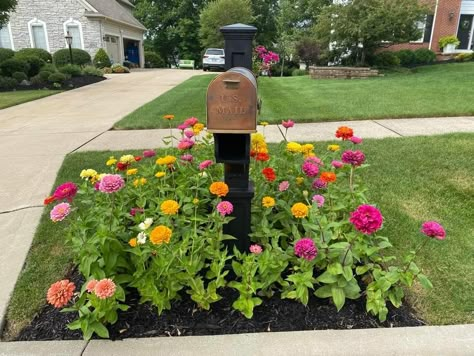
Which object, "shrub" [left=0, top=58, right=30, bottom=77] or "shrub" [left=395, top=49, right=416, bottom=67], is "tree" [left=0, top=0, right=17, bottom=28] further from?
"shrub" [left=395, top=49, right=416, bottom=67]

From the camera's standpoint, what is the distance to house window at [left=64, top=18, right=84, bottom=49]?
2505cm

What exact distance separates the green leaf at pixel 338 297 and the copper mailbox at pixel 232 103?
999 millimetres

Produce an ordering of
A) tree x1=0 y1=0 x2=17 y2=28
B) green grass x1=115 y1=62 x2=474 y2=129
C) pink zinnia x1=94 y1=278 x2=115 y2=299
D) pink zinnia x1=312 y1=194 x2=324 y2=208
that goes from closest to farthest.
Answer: pink zinnia x1=94 y1=278 x2=115 y2=299 < pink zinnia x1=312 y1=194 x2=324 y2=208 < green grass x1=115 y1=62 x2=474 y2=129 < tree x1=0 y1=0 x2=17 y2=28

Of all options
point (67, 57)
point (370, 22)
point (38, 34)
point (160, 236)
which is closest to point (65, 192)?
point (160, 236)

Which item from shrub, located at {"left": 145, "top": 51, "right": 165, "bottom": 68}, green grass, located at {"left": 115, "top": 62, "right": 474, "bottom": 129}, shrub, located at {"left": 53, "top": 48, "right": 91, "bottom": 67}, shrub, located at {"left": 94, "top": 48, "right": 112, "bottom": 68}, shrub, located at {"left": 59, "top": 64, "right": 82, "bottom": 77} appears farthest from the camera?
shrub, located at {"left": 145, "top": 51, "right": 165, "bottom": 68}

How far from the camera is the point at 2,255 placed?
2.89 m

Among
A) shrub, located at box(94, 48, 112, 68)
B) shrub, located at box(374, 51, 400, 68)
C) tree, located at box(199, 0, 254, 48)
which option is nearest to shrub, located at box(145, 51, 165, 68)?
tree, located at box(199, 0, 254, 48)

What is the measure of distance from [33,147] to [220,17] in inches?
1126

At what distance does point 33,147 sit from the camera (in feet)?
19.1

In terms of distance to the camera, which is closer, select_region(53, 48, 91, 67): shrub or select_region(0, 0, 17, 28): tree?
select_region(0, 0, 17, 28): tree

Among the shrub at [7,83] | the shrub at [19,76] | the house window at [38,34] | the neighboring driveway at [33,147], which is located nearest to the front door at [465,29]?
the neighboring driveway at [33,147]

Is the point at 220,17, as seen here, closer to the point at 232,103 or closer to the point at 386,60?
the point at 386,60

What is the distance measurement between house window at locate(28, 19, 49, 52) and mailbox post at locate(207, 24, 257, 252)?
27562 millimetres

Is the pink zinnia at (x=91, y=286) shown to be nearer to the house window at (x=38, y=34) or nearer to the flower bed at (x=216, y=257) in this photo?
the flower bed at (x=216, y=257)
